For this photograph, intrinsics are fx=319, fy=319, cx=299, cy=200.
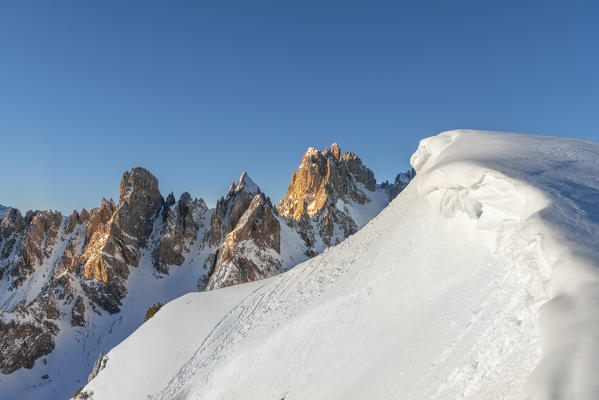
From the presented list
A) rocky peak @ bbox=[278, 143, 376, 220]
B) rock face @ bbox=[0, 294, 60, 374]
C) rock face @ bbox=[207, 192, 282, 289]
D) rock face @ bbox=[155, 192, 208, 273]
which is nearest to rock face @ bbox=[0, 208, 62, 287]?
rock face @ bbox=[155, 192, 208, 273]

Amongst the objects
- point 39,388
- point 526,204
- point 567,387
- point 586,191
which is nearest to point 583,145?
point 586,191

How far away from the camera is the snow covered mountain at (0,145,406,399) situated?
63688mm

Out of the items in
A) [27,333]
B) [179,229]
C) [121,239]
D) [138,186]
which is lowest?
[27,333]

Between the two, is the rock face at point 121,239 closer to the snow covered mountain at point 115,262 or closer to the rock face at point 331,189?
the snow covered mountain at point 115,262

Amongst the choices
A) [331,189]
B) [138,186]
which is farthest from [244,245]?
[331,189]

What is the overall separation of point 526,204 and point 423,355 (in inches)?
174

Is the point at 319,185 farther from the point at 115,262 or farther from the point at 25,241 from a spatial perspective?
the point at 25,241

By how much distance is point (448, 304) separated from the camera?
848 cm

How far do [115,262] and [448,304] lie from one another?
10040 centimetres

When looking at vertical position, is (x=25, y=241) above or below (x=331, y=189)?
below

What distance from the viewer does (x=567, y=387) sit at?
12.6 ft

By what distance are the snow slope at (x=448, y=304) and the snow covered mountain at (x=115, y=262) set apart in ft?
201

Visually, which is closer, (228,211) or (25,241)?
(228,211)

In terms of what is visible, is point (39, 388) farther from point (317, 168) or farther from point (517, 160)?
point (317, 168)
